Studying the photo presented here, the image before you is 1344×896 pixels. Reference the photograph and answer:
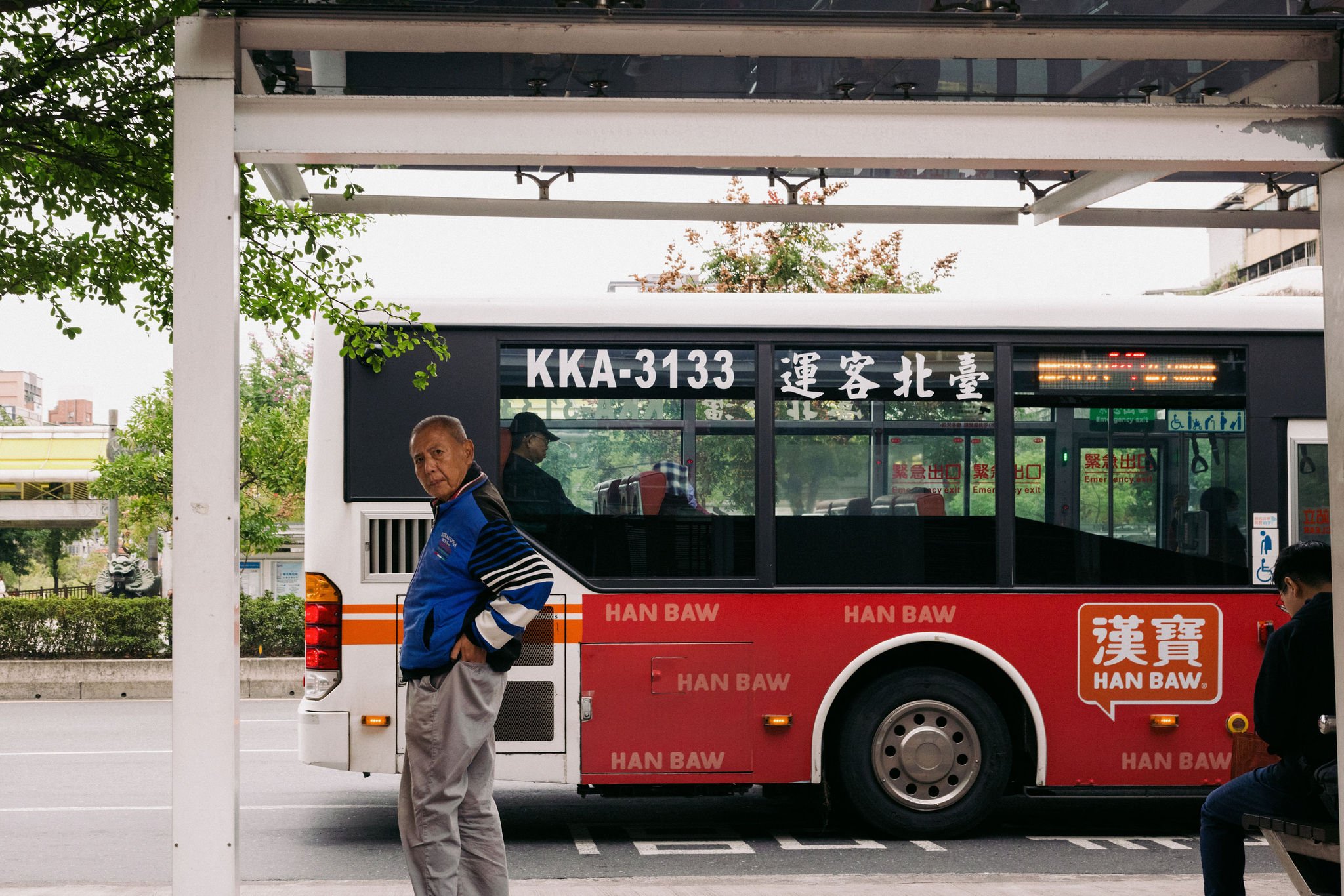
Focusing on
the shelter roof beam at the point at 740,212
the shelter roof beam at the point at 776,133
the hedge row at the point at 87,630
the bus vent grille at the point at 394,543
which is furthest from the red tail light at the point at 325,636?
the hedge row at the point at 87,630

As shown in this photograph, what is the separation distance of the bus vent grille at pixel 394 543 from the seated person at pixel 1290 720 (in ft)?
14.1

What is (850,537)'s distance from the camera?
7348 mm

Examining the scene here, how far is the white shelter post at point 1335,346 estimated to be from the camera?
417cm

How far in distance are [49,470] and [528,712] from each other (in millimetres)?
31229

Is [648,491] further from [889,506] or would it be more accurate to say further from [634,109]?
[634,109]

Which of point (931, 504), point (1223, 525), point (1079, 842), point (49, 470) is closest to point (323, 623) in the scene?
point (931, 504)

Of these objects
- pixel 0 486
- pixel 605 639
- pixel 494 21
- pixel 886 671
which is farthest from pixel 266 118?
pixel 0 486

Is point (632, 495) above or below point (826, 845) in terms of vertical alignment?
above

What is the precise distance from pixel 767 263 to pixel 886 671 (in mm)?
12217

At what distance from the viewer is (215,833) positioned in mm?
3910

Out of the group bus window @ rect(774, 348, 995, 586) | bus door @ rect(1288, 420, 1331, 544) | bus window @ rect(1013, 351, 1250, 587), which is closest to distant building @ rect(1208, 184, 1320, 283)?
bus door @ rect(1288, 420, 1331, 544)

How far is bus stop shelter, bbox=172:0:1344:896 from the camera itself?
393cm

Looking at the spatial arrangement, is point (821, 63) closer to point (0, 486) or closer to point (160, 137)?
point (160, 137)

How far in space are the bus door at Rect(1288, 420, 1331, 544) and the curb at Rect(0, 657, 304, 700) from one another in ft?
39.9
